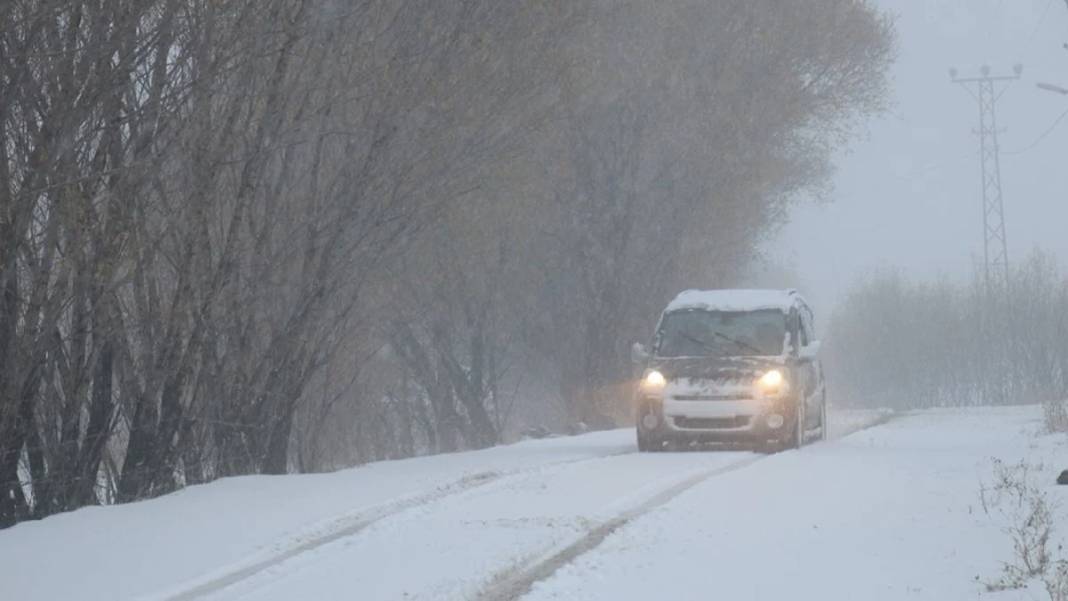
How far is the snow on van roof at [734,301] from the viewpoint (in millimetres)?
24219

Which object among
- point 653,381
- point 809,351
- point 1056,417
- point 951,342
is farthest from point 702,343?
point 951,342

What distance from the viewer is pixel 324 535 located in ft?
43.5

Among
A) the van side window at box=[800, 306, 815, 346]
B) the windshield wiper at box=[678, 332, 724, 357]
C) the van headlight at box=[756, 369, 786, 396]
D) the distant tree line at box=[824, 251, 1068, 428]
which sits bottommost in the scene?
the van headlight at box=[756, 369, 786, 396]

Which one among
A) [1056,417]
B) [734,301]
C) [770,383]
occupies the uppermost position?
[734,301]

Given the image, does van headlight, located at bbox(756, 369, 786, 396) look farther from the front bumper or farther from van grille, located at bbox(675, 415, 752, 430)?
van grille, located at bbox(675, 415, 752, 430)

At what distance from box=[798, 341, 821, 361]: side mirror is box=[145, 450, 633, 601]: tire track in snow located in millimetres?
6177

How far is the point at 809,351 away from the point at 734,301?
4.06 feet

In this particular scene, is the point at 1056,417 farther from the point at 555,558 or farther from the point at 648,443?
the point at 555,558

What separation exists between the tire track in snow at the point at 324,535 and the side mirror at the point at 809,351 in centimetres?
618

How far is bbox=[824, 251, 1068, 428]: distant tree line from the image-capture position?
6856 cm

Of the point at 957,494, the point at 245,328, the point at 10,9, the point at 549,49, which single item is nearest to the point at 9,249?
the point at 10,9

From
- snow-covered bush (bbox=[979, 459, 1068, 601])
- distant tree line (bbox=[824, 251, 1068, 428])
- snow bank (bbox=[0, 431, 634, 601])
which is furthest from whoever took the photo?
distant tree line (bbox=[824, 251, 1068, 428])

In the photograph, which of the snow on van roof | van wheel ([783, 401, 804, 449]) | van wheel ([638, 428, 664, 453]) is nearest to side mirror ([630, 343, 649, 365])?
van wheel ([638, 428, 664, 453])

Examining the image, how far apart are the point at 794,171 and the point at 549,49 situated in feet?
63.5
